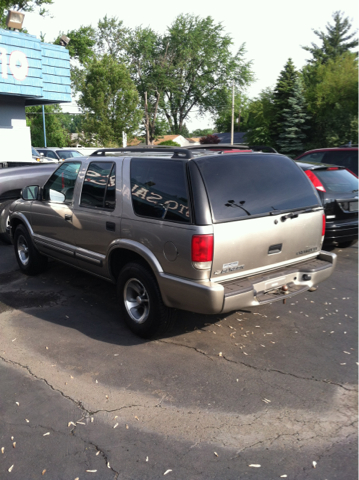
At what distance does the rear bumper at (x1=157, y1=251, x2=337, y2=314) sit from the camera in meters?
3.81

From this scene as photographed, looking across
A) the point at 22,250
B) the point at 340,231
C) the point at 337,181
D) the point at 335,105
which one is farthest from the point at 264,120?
the point at 22,250

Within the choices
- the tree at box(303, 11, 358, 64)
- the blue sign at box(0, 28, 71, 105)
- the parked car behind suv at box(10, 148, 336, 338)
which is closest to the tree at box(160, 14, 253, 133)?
the tree at box(303, 11, 358, 64)

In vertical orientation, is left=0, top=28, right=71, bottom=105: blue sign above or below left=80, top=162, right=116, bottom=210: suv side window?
above

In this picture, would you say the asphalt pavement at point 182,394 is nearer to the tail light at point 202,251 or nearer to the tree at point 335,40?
the tail light at point 202,251

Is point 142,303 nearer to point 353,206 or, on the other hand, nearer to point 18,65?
point 353,206

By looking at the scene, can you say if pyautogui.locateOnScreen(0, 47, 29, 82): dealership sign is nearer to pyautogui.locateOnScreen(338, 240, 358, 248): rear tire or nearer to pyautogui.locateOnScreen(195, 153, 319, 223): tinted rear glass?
pyautogui.locateOnScreen(338, 240, 358, 248): rear tire

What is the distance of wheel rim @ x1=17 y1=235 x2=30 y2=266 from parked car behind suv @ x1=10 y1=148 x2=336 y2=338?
1.86 meters

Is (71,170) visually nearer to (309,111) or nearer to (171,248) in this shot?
(171,248)

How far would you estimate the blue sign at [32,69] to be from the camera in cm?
1255

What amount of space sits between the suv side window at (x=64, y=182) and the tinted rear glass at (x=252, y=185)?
7.04 feet

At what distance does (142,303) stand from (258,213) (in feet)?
4.95

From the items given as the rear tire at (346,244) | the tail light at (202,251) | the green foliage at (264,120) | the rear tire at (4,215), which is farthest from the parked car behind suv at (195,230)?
the green foliage at (264,120)

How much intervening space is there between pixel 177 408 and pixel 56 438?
912mm

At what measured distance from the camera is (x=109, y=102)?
28.6 meters
